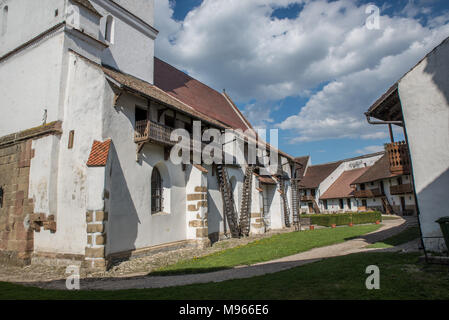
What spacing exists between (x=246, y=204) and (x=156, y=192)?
8.96 m

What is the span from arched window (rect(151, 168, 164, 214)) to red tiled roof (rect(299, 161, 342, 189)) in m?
40.3

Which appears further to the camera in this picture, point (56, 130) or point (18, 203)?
point (18, 203)

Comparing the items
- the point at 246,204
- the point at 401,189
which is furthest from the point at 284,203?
the point at 401,189

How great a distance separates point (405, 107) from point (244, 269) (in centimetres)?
797

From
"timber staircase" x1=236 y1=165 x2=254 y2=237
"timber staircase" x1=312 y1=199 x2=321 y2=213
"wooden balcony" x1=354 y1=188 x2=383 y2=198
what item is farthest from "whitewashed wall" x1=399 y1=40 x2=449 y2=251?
"timber staircase" x1=312 y1=199 x2=321 y2=213

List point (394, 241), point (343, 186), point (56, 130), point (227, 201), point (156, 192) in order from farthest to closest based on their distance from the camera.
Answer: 1. point (343, 186)
2. point (227, 201)
3. point (156, 192)
4. point (56, 130)
5. point (394, 241)

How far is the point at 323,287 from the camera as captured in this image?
19.4 ft

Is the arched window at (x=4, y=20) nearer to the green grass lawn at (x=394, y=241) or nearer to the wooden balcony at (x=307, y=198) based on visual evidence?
the green grass lawn at (x=394, y=241)

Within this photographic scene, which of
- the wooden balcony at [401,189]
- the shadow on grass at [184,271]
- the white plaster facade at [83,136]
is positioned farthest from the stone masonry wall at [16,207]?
the wooden balcony at [401,189]

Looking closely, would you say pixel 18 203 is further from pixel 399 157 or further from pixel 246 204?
pixel 399 157

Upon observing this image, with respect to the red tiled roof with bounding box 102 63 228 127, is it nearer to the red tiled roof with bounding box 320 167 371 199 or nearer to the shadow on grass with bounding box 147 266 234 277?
the shadow on grass with bounding box 147 266 234 277

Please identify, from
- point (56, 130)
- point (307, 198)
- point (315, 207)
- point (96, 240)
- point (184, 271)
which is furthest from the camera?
point (307, 198)

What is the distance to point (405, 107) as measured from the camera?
33.3ft
